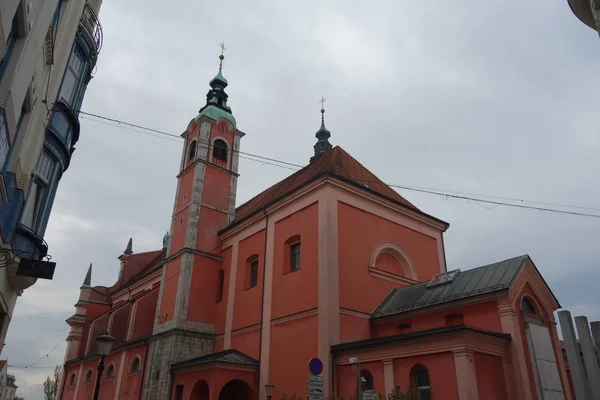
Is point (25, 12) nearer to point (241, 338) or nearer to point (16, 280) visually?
point (16, 280)

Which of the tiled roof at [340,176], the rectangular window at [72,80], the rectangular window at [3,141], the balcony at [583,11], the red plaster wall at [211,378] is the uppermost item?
the tiled roof at [340,176]

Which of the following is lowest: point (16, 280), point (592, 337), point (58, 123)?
point (592, 337)

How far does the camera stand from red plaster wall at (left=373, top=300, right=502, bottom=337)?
1280cm

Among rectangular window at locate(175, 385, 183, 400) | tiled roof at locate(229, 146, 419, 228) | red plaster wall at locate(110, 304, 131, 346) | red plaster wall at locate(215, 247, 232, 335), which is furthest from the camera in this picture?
red plaster wall at locate(110, 304, 131, 346)

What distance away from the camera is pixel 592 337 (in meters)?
6.36

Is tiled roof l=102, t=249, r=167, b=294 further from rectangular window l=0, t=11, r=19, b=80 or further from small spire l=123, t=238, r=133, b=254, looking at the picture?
rectangular window l=0, t=11, r=19, b=80

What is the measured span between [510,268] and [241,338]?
10.2m

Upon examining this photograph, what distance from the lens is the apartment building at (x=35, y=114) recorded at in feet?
22.1

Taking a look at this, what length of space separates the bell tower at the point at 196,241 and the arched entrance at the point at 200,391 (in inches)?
65.4

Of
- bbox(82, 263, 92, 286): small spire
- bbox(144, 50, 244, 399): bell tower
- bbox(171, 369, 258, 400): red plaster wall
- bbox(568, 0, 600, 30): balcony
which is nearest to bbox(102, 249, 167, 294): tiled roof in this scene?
bbox(82, 263, 92, 286): small spire

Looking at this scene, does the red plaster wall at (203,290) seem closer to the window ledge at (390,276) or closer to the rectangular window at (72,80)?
the window ledge at (390,276)

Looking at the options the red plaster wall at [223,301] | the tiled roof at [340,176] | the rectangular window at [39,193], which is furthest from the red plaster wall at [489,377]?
the red plaster wall at [223,301]

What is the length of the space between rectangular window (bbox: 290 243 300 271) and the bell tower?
5.30 m

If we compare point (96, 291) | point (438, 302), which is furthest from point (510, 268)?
point (96, 291)
